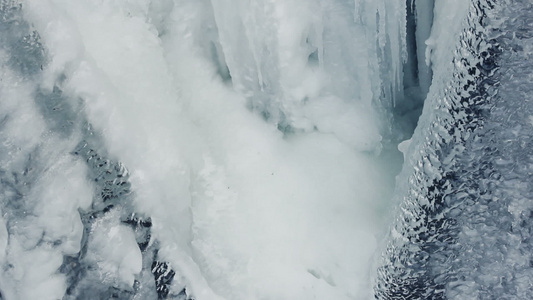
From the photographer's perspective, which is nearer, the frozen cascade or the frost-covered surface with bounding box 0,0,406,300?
the frozen cascade

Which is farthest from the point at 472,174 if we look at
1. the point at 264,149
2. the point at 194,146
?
the point at 194,146

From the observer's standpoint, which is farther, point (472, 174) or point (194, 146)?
point (194, 146)

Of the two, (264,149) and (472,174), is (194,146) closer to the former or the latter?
(264,149)

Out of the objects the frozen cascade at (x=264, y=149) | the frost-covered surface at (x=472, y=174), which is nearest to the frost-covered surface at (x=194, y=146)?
the frozen cascade at (x=264, y=149)

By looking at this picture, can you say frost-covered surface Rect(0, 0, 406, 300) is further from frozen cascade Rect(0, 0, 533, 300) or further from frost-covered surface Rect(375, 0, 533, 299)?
frost-covered surface Rect(375, 0, 533, 299)

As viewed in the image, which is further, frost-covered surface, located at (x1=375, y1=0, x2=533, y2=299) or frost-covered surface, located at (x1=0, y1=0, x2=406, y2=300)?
frost-covered surface, located at (x1=0, y1=0, x2=406, y2=300)

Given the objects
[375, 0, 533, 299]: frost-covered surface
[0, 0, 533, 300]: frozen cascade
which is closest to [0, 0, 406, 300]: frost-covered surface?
[0, 0, 533, 300]: frozen cascade
